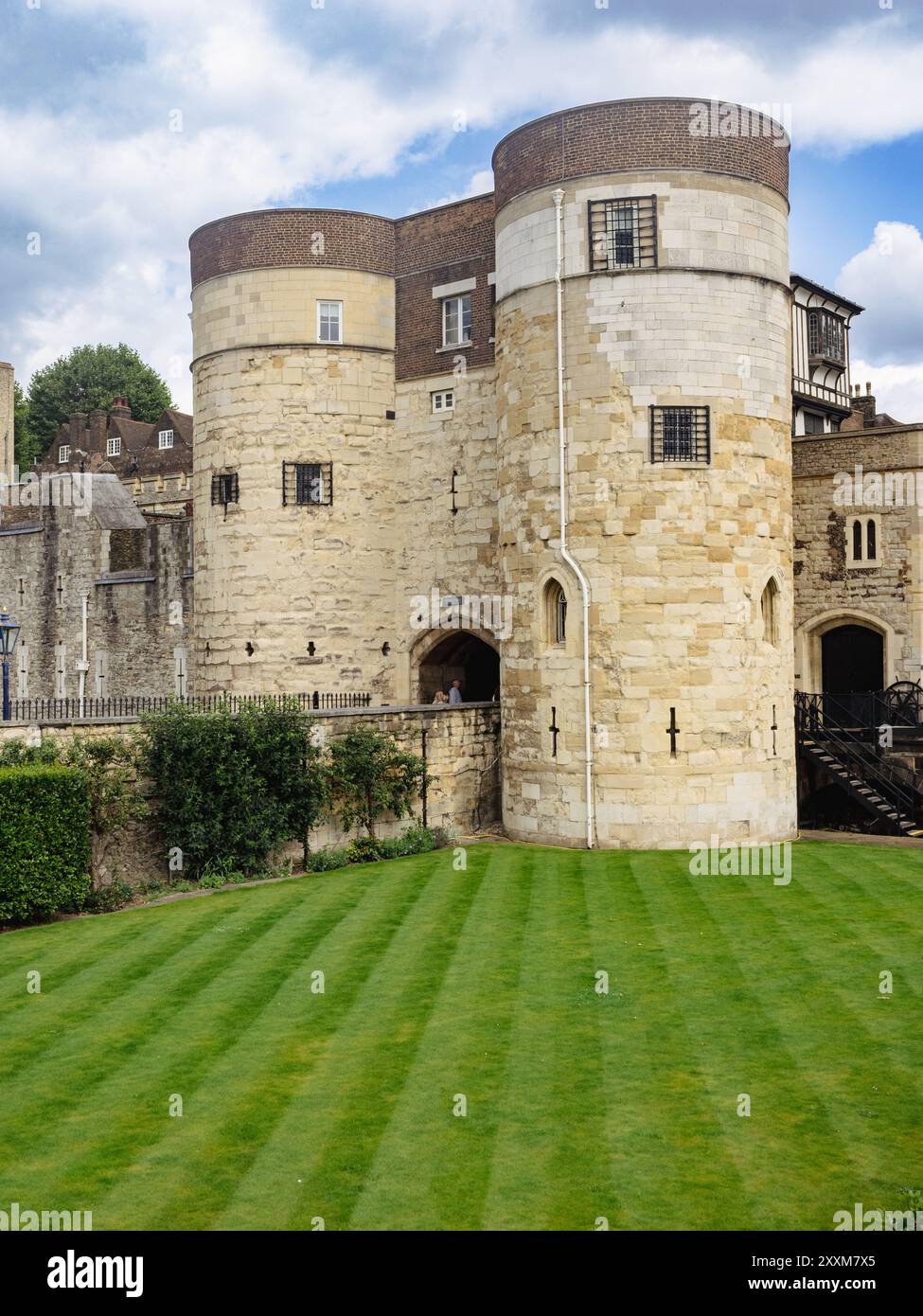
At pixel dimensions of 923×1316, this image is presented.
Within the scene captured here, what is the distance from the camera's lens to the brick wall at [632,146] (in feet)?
72.5

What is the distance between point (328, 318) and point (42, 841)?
48.6 feet

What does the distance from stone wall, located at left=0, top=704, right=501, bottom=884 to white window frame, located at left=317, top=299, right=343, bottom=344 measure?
29.4ft

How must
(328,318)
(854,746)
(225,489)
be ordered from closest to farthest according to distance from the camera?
(854,746) → (328,318) → (225,489)

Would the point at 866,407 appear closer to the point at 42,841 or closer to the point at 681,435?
the point at 681,435

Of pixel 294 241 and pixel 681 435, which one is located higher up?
pixel 294 241

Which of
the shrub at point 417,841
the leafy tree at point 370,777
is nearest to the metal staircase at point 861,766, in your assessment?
the shrub at point 417,841

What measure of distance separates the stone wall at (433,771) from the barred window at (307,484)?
20.2 ft

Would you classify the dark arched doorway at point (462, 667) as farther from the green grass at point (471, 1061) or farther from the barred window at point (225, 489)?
the green grass at point (471, 1061)

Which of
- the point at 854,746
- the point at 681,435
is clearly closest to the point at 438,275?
the point at 681,435

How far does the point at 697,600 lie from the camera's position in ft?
71.4

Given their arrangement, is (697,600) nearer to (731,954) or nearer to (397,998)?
(731,954)

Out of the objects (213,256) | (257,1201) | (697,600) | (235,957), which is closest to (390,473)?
(213,256)

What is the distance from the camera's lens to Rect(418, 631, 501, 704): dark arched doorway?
93.2 ft

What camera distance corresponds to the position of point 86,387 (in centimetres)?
7638
